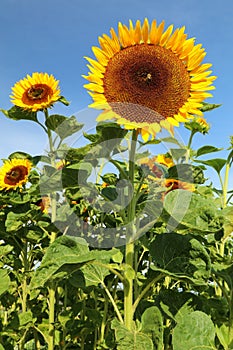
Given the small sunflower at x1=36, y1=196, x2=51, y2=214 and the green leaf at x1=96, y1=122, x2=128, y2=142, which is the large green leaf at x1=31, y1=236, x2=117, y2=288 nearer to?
the green leaf at x1=96, y1=122, x2=128, y2=142

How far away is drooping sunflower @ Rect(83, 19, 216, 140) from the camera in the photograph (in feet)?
5.05

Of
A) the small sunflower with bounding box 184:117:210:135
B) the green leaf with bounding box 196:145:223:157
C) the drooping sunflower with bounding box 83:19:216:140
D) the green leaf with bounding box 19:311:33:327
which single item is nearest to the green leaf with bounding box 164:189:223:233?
the drooping sunflower with bounding box 83:19:216:140

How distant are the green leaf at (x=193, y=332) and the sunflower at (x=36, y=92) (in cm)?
145

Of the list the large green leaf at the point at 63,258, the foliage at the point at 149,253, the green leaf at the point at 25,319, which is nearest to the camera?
the large green leaf at the point at 63,258

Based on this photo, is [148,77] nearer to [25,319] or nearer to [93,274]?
[93,274]

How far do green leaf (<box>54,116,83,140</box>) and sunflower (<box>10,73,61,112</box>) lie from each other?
0.16 meters

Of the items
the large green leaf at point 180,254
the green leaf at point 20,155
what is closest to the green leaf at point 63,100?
the green leaf at point 20,155

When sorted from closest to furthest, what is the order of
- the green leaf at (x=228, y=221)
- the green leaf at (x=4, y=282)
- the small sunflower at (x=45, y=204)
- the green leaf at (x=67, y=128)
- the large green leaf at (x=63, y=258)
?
the large green leaf at (x=63, y=258) → the green leaf at (x=228, y=221) → the green leaf at (x=4, y=282) → the green leaf at (x=67, y=128) → the small sunflower at (x=45, y=204)

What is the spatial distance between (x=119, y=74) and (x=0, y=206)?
67.0 inches

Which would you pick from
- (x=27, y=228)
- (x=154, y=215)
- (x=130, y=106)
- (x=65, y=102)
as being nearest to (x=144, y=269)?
(x=27, y=228)

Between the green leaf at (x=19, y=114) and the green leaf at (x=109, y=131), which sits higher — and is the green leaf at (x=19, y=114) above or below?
above

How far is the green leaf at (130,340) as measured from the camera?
144 centimetres

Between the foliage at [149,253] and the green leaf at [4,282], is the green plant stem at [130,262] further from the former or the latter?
the green leaf at [4,282]

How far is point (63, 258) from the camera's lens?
1.44m
